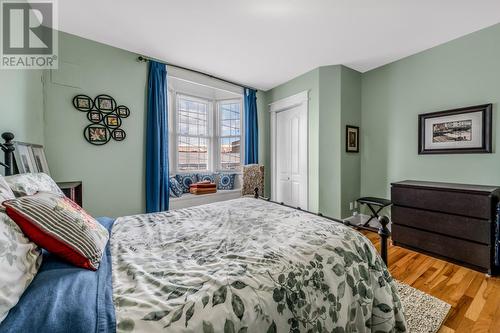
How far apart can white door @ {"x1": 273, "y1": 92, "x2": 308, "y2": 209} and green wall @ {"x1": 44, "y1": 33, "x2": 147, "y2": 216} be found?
8.20 ft

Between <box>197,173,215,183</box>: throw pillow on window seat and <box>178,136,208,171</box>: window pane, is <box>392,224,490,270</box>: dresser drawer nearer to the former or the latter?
<box>197,173,215,183</box>: throw pillow on window seat

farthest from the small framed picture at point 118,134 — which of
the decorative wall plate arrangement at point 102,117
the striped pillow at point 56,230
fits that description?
the striped pillow at point 56,230

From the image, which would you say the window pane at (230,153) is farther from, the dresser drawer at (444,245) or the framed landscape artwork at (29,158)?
the dresser drawer at (444,245)

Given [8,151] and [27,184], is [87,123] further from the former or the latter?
[27,184]

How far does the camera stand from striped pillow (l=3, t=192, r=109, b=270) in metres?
0.80

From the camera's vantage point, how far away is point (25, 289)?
668 millimetres

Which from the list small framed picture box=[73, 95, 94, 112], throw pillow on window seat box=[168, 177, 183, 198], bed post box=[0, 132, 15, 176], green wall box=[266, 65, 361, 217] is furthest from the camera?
throw pillow on window seat box=[168, 177, 183, 198]

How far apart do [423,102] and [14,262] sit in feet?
13.3

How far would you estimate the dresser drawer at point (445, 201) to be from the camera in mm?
2066

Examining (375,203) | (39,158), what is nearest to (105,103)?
(39,158)

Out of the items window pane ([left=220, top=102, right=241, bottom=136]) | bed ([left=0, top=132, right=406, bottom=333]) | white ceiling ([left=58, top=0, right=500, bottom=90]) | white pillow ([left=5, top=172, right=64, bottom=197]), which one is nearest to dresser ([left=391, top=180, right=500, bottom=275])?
bed ([left=0, top=132, right=406, bottom=333])

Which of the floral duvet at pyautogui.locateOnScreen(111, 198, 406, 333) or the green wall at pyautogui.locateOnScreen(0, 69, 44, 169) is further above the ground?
the green wall at pyautogui.locateOnScreen(0, 69, 44, 169)

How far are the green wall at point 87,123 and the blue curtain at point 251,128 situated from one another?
1.89 m

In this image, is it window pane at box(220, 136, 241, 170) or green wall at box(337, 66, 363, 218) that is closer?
green wall at box(337, 66, 363, 218)
